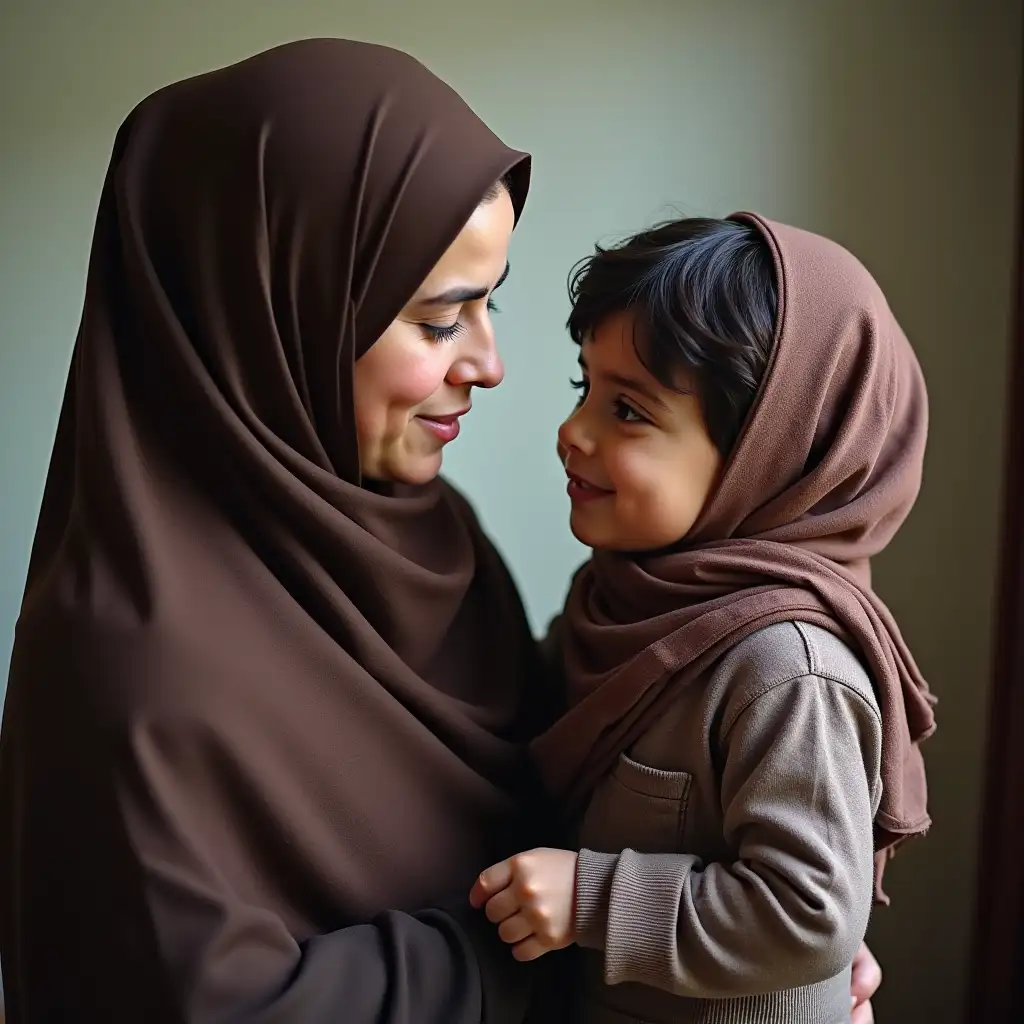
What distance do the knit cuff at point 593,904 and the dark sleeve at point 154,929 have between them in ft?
0.41

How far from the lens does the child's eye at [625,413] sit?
1.14m

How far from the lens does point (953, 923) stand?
183 centimetres

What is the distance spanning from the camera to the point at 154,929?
93cm

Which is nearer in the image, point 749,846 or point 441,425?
point 749,846

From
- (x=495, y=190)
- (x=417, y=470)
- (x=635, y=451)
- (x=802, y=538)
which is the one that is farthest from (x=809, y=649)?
(x=495, y=190)

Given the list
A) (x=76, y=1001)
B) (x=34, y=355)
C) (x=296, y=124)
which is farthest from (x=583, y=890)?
(x=34, y=355)

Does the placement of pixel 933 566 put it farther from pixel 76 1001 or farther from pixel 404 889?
pixel 76 1001

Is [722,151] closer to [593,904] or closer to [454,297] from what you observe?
[454,297]

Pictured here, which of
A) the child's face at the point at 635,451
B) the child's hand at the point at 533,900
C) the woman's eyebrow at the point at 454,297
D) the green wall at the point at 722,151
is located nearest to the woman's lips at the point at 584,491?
the child's face at the point at 635,451

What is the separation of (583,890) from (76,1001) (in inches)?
18.8

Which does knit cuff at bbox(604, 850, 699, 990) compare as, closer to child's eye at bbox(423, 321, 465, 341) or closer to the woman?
the woman

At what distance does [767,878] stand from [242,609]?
22.1 inches

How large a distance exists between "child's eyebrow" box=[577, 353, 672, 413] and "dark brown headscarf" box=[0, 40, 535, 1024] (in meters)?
0.23

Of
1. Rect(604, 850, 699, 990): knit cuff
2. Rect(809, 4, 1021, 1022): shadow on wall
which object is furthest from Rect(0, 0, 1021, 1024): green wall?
Rect(604, 850, 699, 990): knit cuff
